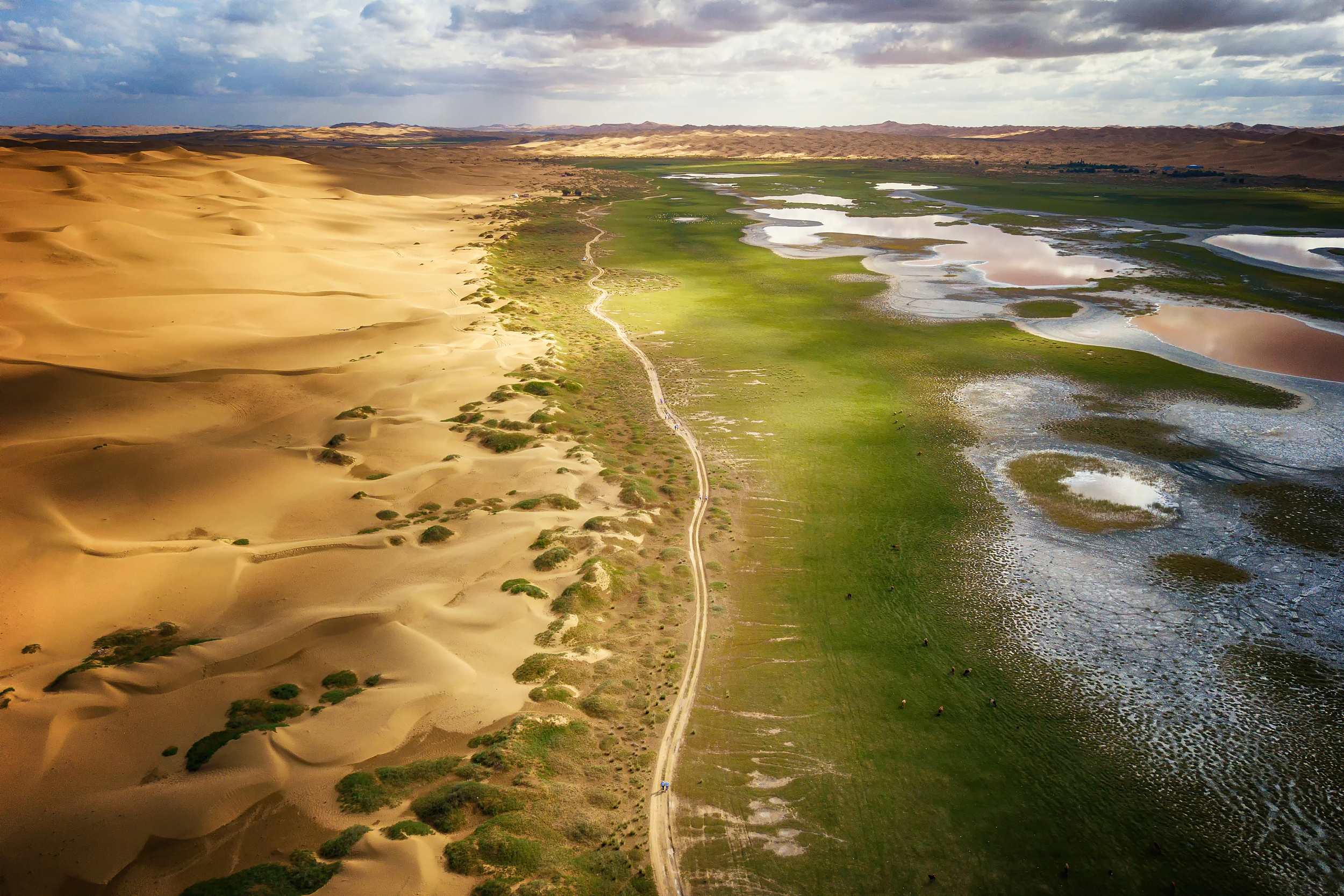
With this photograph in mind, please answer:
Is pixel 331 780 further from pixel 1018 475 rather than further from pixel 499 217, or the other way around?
pixel 499 217

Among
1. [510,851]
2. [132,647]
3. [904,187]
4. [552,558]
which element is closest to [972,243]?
[904,187]

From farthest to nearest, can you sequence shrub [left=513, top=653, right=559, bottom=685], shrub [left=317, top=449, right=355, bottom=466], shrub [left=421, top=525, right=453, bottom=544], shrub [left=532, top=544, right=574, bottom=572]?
shrub [left=317, top=449, right=355, bottom=466] < shrub [left=421, top=525, right=453, bottom=544] < shrub [left=532, top=544, right=574, bottom=572] < shrub [left=513, top=653, right=559, bottom=685]

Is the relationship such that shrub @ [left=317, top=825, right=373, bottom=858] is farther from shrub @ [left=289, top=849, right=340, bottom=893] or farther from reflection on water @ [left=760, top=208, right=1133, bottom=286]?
reflection on water @ [left=760, top=208, right=1133, bottom=286]

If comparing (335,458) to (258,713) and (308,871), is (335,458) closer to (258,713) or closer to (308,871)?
(258,713)

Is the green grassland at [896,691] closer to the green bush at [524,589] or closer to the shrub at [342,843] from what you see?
the green bush at [524,589]

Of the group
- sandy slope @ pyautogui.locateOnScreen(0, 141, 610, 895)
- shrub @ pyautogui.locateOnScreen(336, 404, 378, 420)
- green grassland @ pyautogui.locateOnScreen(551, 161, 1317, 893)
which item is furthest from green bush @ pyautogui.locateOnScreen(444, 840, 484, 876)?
shrub @ pyautogui.locateOnScreen(336, 404, 378, 420)

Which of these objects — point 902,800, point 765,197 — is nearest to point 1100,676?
point 902,800
